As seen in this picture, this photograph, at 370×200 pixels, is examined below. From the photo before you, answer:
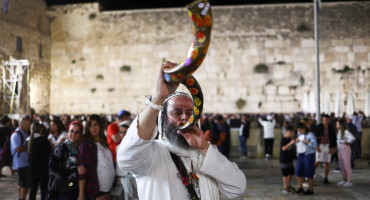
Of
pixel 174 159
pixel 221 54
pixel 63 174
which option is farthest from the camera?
pixel 221 54

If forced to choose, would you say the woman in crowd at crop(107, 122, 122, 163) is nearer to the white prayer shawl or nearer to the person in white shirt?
the white prayer shawl

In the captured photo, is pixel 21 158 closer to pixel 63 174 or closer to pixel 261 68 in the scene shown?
pixel 63 174

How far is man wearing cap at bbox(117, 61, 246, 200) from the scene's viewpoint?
178cm

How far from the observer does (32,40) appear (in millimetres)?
18219

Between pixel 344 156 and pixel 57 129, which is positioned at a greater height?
pixel 57 129

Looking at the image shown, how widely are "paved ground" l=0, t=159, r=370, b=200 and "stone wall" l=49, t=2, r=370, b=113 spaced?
326 inches

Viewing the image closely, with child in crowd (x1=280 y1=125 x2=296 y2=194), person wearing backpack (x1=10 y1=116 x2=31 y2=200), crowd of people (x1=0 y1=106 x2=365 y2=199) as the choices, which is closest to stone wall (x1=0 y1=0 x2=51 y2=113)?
crowd of people (x1=0 y1=106 x2=365 y2=199)

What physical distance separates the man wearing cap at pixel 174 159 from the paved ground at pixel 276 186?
4378 millimetres

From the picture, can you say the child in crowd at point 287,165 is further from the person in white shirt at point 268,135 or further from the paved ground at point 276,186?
the person in white shirt at point 268,135

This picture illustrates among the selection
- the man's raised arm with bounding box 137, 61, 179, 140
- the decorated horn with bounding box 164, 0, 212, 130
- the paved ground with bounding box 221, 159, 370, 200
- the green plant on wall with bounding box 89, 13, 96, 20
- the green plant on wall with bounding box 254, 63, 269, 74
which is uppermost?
the green plant on wall with bounding box 89, 13, 96, 20

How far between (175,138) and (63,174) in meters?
2.30

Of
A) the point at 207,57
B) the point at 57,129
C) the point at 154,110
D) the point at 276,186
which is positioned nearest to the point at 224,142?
the point at 276,186

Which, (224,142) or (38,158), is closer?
(38,158)

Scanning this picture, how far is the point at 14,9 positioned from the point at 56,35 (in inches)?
103
